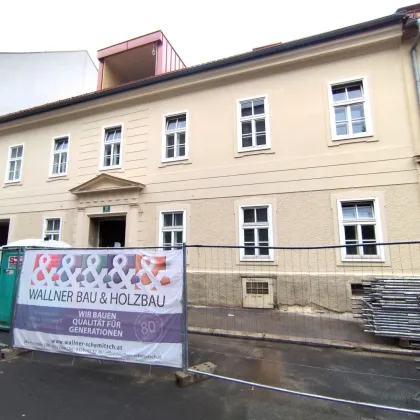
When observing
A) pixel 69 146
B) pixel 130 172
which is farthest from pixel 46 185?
pixel 130 172

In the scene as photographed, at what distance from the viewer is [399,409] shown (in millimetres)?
3098

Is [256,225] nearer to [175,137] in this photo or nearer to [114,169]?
[175,137]

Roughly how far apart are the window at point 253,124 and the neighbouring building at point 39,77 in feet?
48.7

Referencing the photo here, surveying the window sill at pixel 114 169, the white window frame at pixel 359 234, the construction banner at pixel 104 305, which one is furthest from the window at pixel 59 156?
the white window frame at pixel 359 234

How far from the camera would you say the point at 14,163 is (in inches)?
555

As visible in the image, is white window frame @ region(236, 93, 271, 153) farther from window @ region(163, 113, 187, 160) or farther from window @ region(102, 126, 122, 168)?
window @ region(102, 126, 122, 168)

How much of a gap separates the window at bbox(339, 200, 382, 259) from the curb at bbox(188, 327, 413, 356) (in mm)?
3140

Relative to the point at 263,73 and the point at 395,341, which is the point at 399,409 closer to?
the point at 395,341

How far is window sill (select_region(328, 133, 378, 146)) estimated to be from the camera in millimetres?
8438

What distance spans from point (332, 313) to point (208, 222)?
14.6ft

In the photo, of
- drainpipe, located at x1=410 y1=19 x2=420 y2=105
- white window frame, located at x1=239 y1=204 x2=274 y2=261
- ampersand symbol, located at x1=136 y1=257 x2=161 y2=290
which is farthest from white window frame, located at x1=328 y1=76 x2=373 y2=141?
ampersand symbol, located at x1=136 y1=257 x2=161 y2=290

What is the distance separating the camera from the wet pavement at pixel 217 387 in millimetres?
3275

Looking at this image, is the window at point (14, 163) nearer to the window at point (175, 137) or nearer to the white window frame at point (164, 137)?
the white window frame at point (164, 137)

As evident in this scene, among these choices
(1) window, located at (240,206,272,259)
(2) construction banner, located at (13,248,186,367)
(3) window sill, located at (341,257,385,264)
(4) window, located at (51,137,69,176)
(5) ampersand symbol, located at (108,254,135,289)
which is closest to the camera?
(2) construction banner, located at (13,248,186,367)
